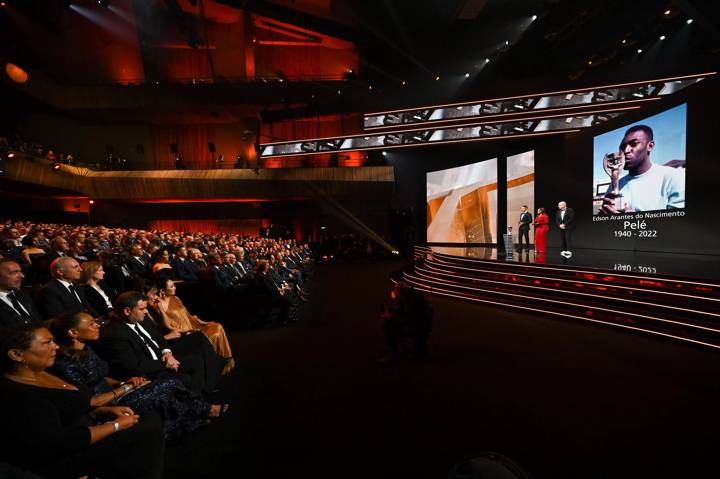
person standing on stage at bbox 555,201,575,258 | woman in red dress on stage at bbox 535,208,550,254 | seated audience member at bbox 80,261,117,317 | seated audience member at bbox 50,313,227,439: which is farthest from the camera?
woman in red dress on stage at bbox 535,208,550,254

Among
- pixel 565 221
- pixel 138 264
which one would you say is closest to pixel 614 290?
pixel 565 221

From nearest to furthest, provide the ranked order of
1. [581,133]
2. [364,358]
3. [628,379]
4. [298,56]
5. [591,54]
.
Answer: [628,379] < [364,358] < [581,133] < [591,54] < [298,56]

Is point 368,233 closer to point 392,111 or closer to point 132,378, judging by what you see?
point 392,111

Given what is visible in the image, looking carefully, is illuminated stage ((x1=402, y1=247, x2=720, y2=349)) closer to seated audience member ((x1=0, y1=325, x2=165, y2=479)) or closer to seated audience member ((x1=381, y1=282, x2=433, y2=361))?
seated audience member ((x1=381, y1=282, x2=433, y2=361))

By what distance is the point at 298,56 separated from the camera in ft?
64.3

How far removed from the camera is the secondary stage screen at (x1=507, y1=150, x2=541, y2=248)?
10.8 metres

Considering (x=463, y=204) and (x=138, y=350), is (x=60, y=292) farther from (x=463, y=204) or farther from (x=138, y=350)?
(x=463, y=204)

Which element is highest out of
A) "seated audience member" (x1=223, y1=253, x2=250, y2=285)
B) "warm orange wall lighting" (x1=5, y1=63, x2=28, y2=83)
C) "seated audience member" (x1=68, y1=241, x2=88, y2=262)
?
"warm orange wall lighting" (x1=5, y1=63, x2=28, y2=83)

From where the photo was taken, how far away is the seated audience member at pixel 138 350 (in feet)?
7.95

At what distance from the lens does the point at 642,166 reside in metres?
7.50

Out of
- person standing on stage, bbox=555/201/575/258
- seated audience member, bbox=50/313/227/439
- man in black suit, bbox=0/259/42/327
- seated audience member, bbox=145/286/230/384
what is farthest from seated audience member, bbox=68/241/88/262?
person standing on stage, bbox=555/201/575/258

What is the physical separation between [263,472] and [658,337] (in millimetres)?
4560

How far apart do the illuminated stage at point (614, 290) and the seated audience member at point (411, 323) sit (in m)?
2.68

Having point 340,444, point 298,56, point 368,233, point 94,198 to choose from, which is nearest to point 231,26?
point 298,56
